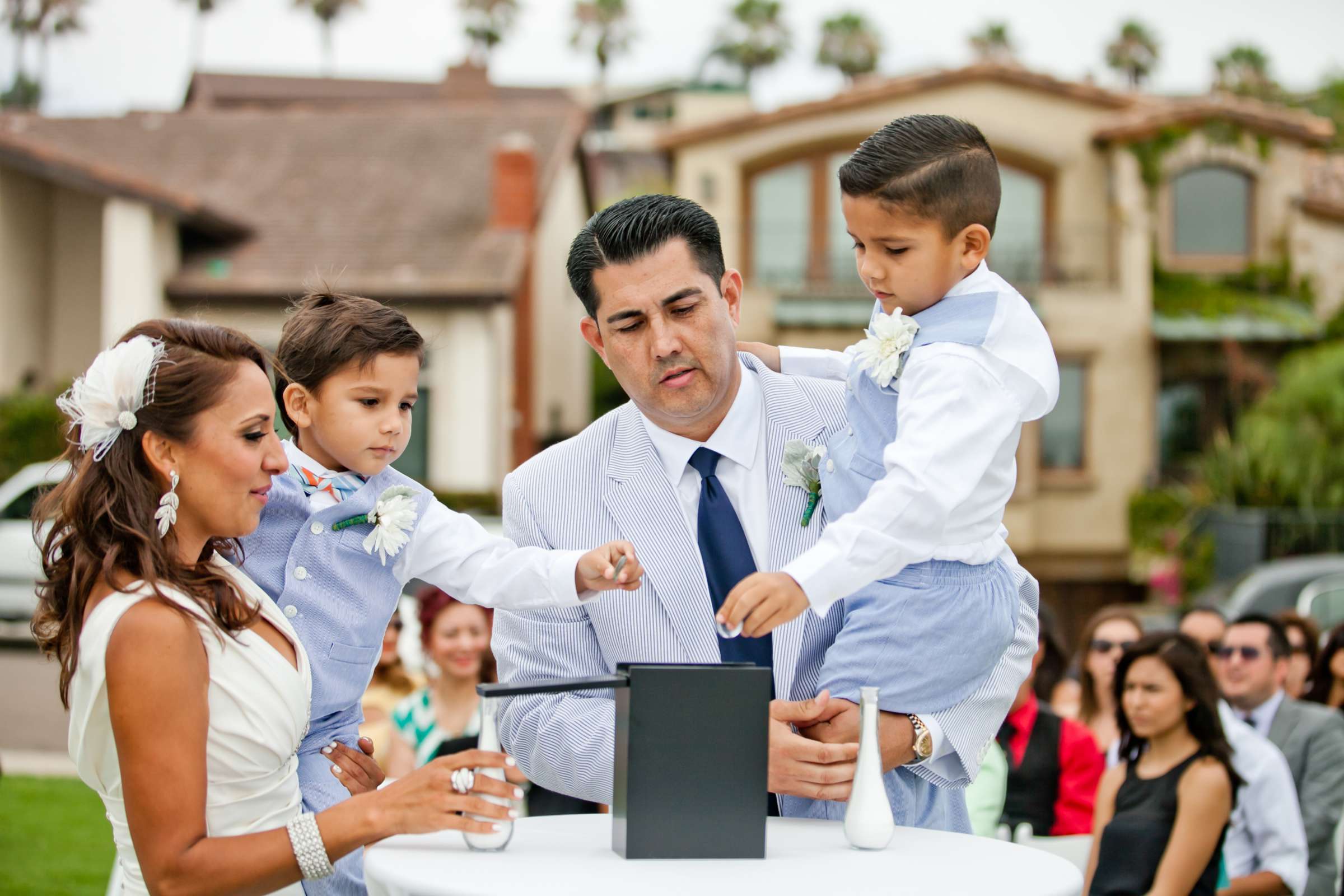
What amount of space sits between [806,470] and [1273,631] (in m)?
4.72

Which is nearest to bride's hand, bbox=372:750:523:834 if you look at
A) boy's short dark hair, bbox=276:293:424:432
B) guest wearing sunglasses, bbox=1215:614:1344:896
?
boy's short dark hair, bbox=276:293:424:432

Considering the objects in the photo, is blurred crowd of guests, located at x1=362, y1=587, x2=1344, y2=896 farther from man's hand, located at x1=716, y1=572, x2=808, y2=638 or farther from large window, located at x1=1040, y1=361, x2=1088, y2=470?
large window, located at x1=1040, y1=361, x2=1088, y2=470

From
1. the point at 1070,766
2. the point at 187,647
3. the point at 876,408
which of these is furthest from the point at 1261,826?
the point at 187,647

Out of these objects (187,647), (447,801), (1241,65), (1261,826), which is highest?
(1241,65)

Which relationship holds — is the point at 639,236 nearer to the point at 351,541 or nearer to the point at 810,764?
the point at 351,541

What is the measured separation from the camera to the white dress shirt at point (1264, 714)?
6.88 meters

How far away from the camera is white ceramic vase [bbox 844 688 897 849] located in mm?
2660

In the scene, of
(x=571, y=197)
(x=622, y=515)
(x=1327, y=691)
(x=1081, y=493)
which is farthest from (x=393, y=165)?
(x=622, y=515)

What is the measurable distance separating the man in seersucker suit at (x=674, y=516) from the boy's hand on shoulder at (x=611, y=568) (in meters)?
0.25

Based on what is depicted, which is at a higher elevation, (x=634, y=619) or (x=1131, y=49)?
(x=1131, y=49)

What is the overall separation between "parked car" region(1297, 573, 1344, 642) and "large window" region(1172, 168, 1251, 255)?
48.2ft

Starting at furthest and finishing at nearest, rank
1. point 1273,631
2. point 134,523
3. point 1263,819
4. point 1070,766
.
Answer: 1. point 1273,631
2. point 1070,766
3. point 1263,819
4. point 134,523

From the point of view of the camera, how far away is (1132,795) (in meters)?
5.50

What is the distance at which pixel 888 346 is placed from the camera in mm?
3049
